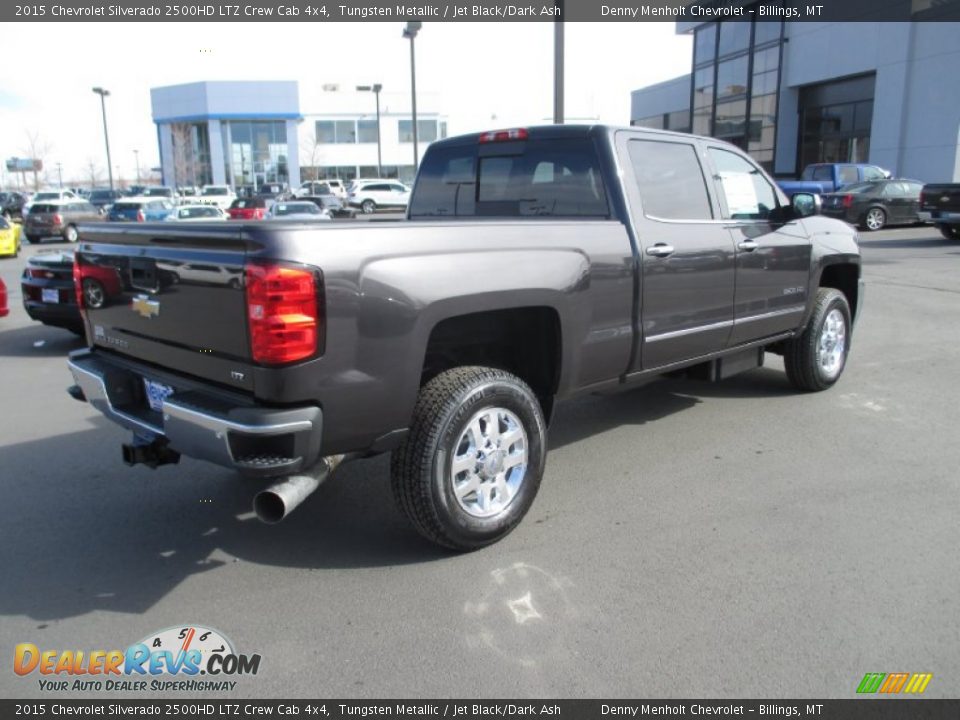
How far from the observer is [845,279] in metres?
6.73

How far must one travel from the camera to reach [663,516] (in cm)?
400

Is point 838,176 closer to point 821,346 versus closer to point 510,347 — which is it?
point 821,346

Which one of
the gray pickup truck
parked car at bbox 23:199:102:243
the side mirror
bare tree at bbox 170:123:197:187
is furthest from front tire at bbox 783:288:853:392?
bare tree at bbox 170:123:197:187

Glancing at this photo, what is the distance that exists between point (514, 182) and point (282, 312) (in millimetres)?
2385

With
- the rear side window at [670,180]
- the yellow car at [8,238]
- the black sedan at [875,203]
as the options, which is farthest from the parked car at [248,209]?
the rear side window at [670,180]

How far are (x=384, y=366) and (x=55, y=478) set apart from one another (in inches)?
108

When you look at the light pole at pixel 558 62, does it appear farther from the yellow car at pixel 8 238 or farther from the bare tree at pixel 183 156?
the bare tree at pixel 183 156

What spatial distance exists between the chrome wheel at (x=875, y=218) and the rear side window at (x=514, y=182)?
2101 cm

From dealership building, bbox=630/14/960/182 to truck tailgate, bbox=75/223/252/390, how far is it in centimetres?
3108

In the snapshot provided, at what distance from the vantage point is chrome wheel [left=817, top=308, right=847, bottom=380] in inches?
245

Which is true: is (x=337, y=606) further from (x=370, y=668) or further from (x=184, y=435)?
(x=184, y=435)

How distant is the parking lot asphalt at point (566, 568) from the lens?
2762 mm

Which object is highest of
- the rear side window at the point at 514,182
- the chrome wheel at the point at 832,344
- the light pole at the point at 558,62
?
the light pole at the point at 558,62

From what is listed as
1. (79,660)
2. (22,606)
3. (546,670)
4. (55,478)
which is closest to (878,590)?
(546,670)
